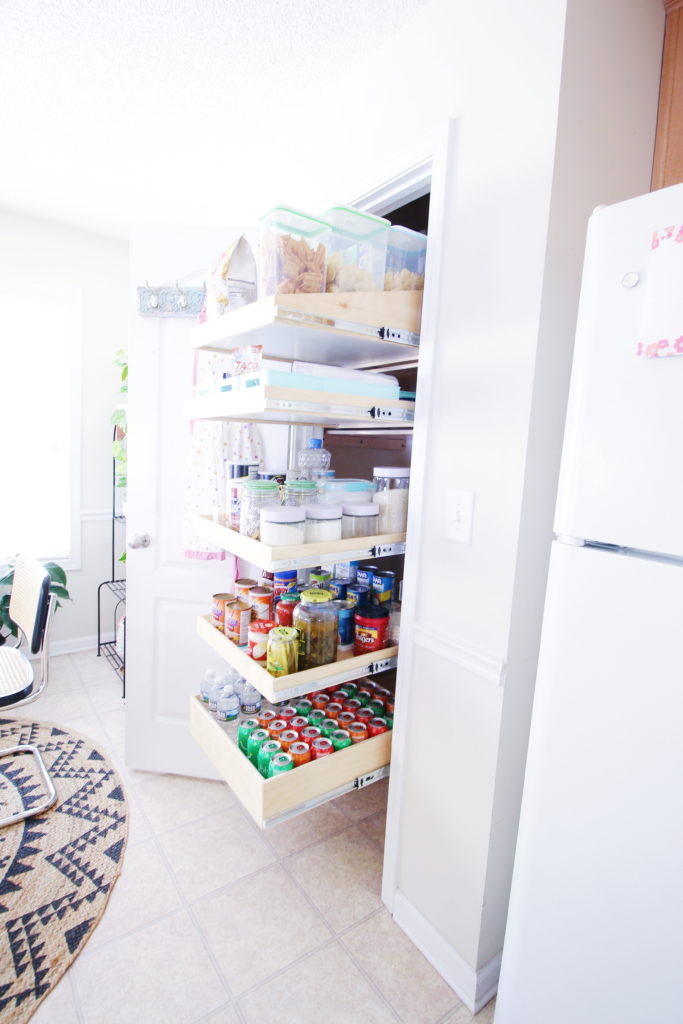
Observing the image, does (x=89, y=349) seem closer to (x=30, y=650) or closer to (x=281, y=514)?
(x=30, y=650)

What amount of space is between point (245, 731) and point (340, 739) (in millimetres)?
261

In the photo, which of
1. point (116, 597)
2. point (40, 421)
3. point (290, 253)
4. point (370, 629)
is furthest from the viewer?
point (116, 597)

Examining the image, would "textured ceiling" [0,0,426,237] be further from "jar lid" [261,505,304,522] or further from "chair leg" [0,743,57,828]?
"chair leg" [0,743,57,828]

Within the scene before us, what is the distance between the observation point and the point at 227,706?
1.49 metres

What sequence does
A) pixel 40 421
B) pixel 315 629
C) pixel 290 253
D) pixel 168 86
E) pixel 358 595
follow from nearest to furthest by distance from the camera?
pixel 290 253, pixel 315 629, pixel 358 595, pixel 168 86, pixel 40 421

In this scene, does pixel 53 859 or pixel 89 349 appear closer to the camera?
pixel 53 859

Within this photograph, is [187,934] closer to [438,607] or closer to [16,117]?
[438,607]

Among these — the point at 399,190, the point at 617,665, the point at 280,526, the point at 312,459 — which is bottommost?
the point at 617,665

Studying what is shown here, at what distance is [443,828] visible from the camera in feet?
4.30

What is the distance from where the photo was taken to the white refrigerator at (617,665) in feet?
2.35

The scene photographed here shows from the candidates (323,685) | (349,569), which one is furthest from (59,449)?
(323,685)

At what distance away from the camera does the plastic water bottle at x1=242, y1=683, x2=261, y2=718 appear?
59.7 inches

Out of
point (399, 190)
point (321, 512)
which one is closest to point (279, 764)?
point (321, 512)

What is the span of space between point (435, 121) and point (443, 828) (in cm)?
179
